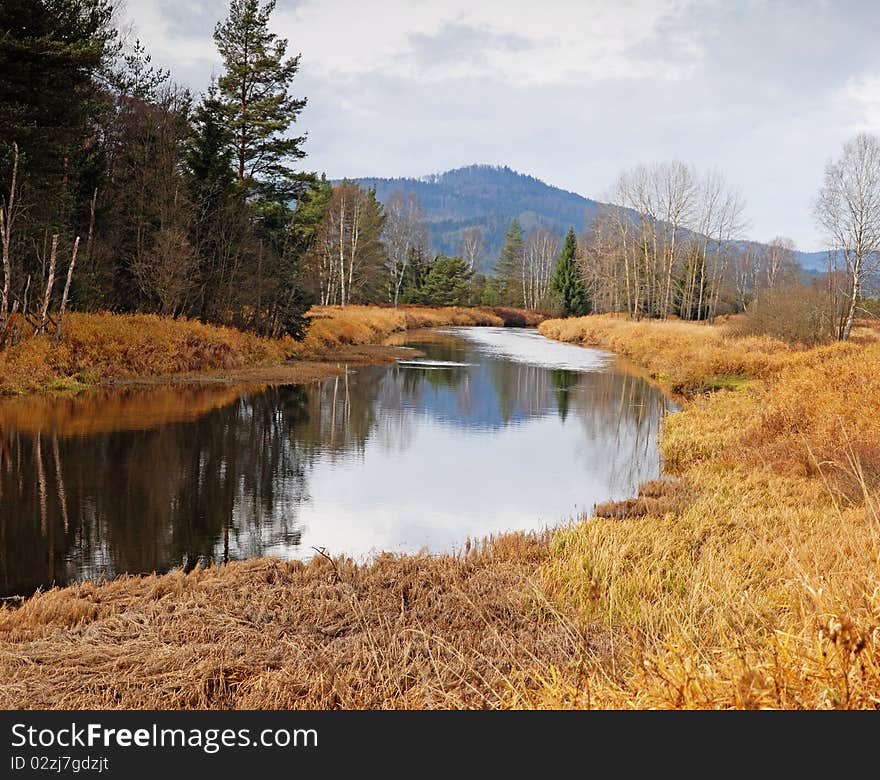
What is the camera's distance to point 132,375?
1823 centimetres

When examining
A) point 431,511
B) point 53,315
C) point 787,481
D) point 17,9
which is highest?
point 17,9

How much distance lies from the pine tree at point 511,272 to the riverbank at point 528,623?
→ 7917 centimetres

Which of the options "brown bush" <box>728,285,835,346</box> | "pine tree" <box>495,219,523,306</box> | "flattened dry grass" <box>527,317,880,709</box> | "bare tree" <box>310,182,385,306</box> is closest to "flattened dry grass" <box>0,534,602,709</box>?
"flattened dry grass" <box>527,317,880,709</box>

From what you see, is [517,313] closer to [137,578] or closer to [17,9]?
[17,9]

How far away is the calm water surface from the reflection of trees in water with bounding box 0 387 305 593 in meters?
0.03

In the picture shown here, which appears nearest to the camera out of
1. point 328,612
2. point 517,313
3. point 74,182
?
A: point 328,612

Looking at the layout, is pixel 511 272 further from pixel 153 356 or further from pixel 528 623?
pixel 528 623

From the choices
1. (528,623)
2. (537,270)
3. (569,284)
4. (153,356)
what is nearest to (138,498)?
(528,623)

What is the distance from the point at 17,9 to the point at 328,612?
1588cm

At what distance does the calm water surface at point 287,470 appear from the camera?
7547mm

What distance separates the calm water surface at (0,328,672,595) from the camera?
7.55m

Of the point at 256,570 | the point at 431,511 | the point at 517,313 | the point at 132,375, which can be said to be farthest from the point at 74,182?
the point at 517,313

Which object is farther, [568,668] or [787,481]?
[787,481]

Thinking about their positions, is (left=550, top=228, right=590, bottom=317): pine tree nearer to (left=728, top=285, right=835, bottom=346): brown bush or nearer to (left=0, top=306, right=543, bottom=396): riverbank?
(left=728, top=285, right=835, bottom=346): brown bush
